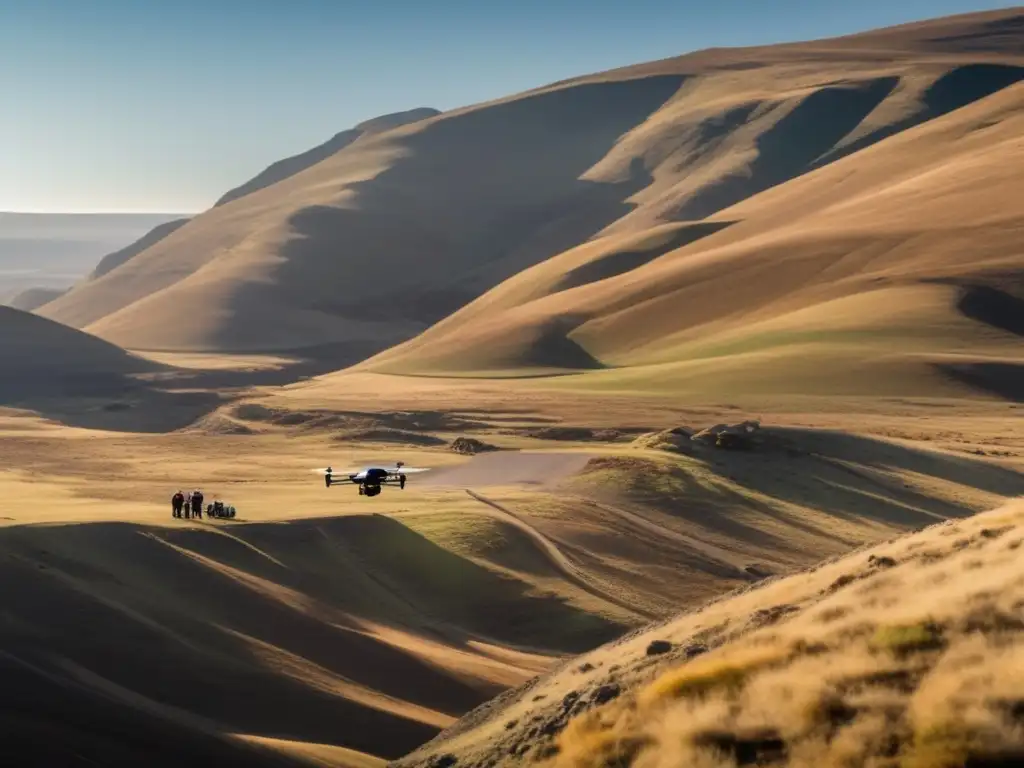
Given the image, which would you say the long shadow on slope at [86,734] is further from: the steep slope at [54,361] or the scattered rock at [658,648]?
the steep slope at [54,361]

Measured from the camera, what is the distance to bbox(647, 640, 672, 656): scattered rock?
19234 millimetres

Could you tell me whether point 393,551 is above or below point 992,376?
below

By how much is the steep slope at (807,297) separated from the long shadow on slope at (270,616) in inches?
2420

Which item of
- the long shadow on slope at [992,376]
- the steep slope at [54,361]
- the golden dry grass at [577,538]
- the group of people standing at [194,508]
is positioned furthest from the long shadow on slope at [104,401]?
the group of people standing at [194,508]

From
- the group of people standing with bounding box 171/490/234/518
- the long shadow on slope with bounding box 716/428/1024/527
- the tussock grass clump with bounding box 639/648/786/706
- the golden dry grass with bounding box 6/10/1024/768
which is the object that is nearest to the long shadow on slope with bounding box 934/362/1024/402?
the golden dry grass with bounding box 6/10/1024/768

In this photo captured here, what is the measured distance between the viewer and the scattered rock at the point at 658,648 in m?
19.2

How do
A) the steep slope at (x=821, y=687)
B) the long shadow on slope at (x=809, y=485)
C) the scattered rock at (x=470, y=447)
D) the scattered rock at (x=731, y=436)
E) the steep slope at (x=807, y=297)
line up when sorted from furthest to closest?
the steep slope at (x=807, y=297) < the scattered rock at (x=470, y=447) < the scattered rock at (x=731, y=436) < the long shadow on slope at (x=809, y=485) < the steep slope at (x=821, y=687)

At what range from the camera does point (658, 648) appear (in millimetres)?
19344

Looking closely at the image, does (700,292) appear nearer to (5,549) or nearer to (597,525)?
(597,525)

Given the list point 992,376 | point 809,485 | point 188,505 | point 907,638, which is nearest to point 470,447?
point 809,485

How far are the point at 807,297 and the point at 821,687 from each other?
11429 centimetres

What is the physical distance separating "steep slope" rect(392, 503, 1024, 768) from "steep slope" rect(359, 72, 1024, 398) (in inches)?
3063

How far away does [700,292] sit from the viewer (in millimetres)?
132750

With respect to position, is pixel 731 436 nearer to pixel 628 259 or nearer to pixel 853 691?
pixel 853 691
